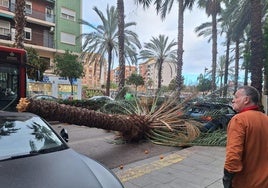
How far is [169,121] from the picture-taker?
9336 millimetres

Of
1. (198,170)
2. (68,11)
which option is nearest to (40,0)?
(68,11)

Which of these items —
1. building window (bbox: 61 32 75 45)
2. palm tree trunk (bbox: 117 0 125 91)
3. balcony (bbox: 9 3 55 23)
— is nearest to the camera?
palm tree trunk (bbox: 117 0 125 91)

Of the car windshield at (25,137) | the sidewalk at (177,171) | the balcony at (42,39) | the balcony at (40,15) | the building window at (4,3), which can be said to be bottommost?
the sidewalk at (177,171)

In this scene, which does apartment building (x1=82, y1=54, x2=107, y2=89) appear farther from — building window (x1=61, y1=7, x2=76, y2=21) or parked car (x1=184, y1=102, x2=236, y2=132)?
parked car (x1=184, y1=102, x2=236, y2=132)

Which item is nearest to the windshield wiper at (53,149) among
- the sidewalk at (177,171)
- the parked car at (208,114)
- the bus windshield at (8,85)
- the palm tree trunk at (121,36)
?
the sidewalk at (177,171)

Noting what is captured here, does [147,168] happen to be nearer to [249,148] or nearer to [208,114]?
[249,148]

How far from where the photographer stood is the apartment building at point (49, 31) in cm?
2955

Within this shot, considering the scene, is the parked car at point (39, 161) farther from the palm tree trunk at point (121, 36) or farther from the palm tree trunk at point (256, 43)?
the palm tree trunk at point (121, 36)

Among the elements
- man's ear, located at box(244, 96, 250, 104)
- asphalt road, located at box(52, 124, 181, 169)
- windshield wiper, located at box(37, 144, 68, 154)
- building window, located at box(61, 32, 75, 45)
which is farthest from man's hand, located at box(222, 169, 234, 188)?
building window, located at box(61, 32, 75, 45)

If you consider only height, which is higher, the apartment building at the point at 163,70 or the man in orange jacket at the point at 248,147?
the apartment building at the point at 163,70

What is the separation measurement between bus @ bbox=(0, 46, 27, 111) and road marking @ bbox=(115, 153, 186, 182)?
413cm

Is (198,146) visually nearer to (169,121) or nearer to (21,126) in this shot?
(169,121)

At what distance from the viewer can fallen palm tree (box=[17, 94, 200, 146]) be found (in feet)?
24.4

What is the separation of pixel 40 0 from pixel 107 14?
8350 mm
